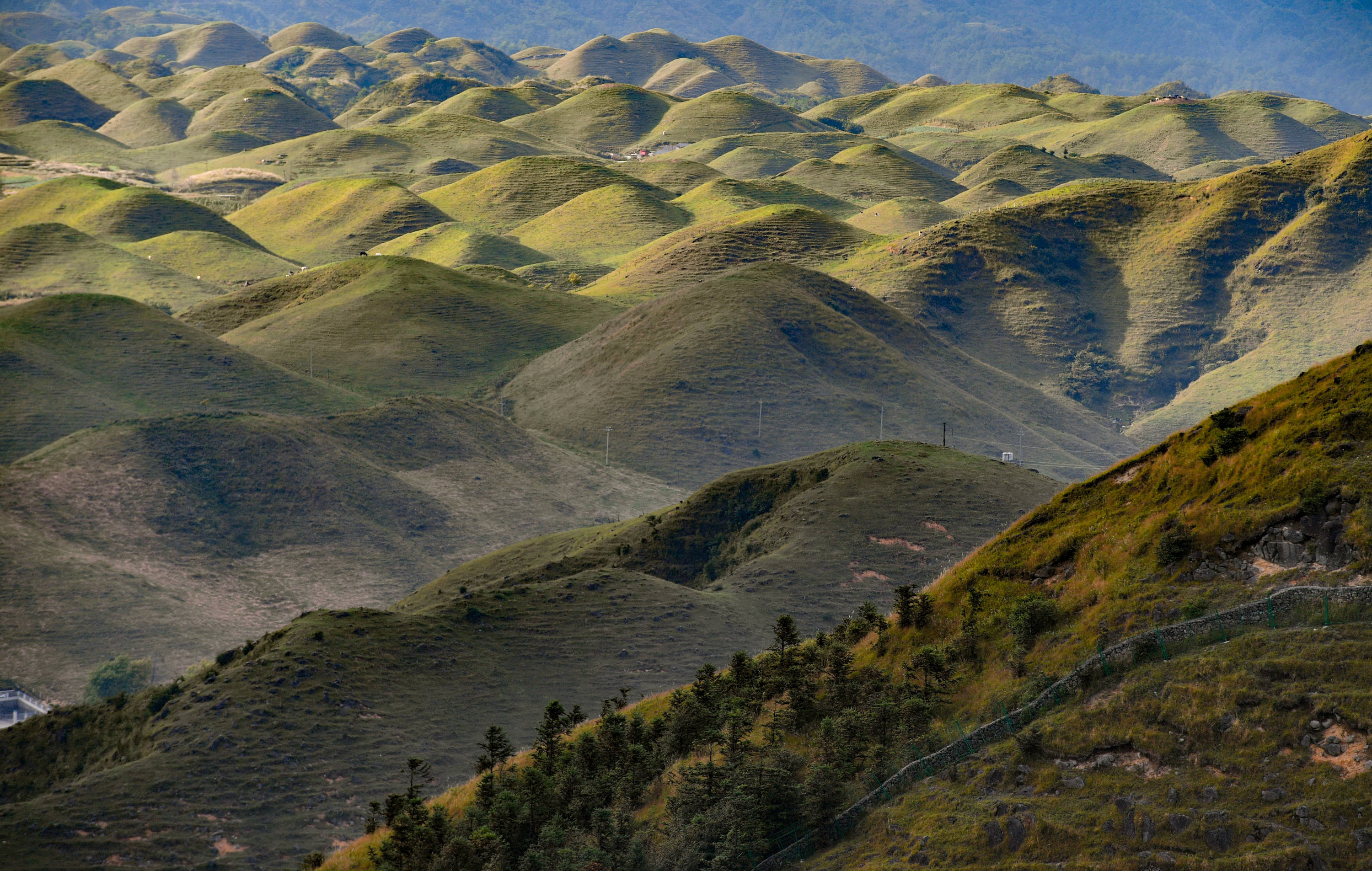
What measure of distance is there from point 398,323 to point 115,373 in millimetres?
43763

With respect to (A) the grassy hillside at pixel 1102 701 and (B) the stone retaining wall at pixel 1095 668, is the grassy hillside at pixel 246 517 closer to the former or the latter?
(A) the grassy hillside at pixel 1102 701

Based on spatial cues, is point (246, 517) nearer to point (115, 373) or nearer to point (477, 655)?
point (115, 373)

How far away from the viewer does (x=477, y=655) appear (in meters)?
61.1

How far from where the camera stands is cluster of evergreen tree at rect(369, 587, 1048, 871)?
2742 cm

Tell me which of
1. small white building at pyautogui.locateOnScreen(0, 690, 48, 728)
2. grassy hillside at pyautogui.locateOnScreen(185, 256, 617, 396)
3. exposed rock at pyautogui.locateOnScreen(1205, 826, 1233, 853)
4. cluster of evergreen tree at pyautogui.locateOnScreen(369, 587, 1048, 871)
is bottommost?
small white building at pyautogui.locateOnScreen(0, 690, 48, 728)

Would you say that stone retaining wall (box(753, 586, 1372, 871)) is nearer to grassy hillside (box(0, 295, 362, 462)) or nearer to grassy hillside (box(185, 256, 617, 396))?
grassy hillside (box(0, 295, 362, 462))

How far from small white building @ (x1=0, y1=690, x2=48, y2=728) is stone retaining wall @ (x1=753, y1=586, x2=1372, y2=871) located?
188 ft

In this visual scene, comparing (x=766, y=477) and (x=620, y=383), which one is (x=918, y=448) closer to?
(x=766, y=477)

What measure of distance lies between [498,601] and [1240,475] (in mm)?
Answer: 44271

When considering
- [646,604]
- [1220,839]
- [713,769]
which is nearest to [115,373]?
[646,604]

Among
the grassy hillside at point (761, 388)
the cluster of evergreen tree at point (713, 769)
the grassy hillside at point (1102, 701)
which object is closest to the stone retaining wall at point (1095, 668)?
the grassy hillside at point (1102, 701)

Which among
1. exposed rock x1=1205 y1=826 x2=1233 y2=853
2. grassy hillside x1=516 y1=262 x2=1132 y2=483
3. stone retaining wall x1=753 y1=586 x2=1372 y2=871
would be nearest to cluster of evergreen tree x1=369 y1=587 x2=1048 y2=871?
stone retaining wall x1=753 y1=586 x2=1372 y2=871

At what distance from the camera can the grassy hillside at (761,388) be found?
13925cm

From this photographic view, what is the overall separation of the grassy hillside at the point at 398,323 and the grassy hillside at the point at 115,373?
43.9ft
